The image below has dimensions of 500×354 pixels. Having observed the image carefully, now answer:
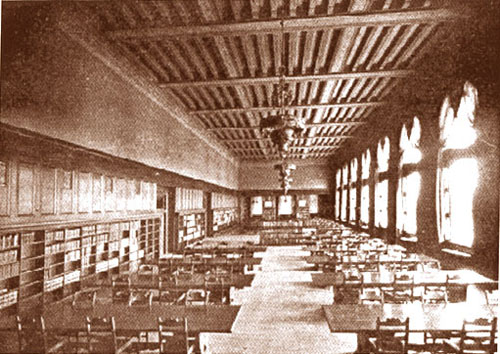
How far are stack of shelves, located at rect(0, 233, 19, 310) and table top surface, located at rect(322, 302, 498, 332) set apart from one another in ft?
13.0

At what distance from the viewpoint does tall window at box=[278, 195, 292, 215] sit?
3122cm

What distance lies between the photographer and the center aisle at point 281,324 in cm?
593

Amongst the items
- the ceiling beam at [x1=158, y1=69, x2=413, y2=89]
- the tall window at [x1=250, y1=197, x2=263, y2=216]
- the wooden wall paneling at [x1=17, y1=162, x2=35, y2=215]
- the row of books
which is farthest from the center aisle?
the tall window at [x1=250, y1=197, x2=263, y2=216]

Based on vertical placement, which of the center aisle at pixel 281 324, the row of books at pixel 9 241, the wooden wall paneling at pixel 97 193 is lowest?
the center aisle at pixel 281 324

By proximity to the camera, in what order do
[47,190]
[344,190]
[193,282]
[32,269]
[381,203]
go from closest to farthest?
[32,269] < [47,190] < [193,282] < [381,203] < [344,190]

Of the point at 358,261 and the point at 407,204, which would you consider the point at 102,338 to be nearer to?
the point at 358,261

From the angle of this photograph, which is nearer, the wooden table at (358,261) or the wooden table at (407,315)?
the wooden table at (407,315)

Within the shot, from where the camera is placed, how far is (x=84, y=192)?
8172 millimetres

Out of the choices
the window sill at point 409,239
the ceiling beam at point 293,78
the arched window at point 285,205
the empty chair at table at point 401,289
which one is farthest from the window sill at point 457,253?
the arched window at point 285,205

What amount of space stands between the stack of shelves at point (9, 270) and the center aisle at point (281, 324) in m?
2.58

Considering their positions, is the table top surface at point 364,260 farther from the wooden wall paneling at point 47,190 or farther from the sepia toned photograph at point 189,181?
the wooden wall paneling at point 47,190

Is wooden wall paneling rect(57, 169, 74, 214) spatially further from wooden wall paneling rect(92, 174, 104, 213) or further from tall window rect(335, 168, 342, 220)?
tall window rect(335, 168, 342, 220)

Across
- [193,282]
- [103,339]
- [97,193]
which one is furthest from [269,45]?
[103,339]

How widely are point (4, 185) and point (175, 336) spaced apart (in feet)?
10.0
